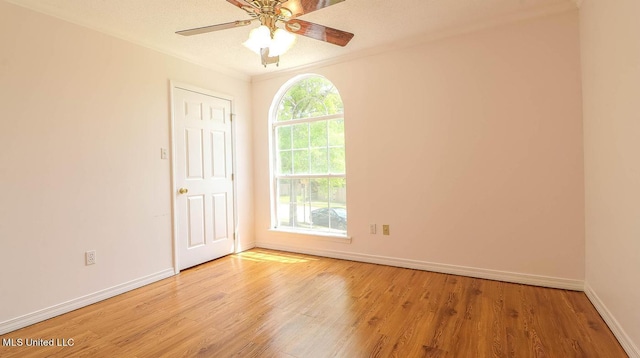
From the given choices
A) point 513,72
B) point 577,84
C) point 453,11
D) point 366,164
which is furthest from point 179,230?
point 577,84

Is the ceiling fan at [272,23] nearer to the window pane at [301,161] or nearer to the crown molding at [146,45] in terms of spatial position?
the crown molding at [146,45]

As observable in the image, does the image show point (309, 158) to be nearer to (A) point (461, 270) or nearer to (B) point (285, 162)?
(B) point (285, 162)

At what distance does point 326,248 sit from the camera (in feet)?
12.1

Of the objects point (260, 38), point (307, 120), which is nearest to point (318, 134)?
point (307, 120)

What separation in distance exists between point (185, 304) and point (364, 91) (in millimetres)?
2702

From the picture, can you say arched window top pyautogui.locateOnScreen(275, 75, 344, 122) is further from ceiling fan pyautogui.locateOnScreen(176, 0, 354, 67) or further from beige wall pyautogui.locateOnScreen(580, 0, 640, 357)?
beige wall pyautogui.locateOnScreen(580, 0, 640, 357)

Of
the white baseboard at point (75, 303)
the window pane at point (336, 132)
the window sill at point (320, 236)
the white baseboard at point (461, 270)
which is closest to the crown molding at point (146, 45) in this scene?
the window pane at point (336, 132)

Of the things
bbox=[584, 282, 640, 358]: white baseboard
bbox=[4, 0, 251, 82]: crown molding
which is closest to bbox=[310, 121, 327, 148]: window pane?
bbox=[4, 0, 251, 82]: crown molding

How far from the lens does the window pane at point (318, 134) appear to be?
3748 mm

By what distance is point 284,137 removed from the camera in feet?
13.4

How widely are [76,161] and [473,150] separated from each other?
3.43 meters

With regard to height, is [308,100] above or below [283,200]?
above

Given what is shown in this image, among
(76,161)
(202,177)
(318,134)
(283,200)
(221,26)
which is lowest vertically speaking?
(283,200)

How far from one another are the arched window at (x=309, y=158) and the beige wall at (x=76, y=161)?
1.41m
